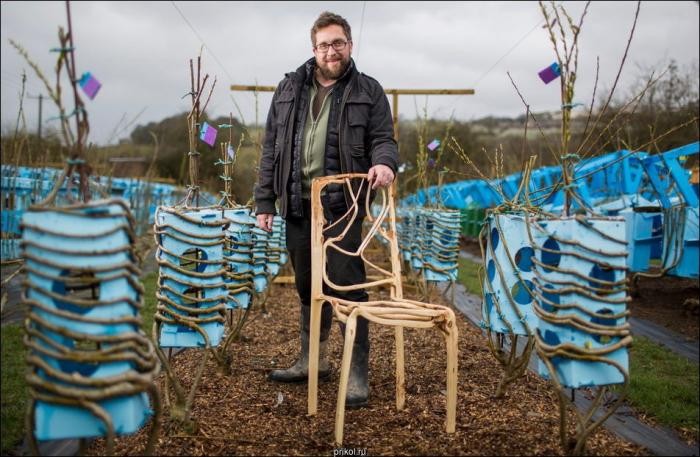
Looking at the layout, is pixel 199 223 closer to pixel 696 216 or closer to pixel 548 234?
pixel 548 234

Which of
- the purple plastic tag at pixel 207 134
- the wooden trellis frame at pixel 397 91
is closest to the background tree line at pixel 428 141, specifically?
the wooden trellis frame at pixel 397 91

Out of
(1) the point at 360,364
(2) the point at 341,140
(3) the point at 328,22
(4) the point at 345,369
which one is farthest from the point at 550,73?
(1) the point at 360,364

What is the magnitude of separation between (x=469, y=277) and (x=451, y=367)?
644cm

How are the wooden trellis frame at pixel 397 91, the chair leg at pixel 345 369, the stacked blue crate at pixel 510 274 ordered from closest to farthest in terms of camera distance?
the chair leg at pixel 345 369 → the stacked blue crate at pixel 510 274 → the wooden trellis frame at pixel 397 91

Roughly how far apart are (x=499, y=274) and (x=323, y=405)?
1074 mm

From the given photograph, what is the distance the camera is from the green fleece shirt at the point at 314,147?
2.89m

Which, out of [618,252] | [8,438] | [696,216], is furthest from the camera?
[696,216]

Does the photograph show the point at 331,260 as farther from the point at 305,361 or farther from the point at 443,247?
the point at 443,247

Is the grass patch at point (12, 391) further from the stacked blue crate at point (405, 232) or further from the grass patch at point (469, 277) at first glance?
the grass patch at point (469, 277)

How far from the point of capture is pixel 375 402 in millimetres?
2830

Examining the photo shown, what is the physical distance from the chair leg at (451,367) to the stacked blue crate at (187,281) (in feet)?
3.35

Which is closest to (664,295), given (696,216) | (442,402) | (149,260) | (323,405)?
(696,216)

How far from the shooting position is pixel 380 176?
258 centimetres

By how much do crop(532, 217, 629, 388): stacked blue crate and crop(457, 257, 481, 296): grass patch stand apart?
403cm
